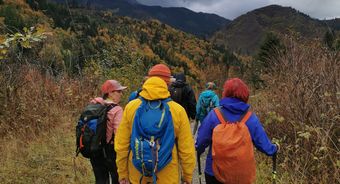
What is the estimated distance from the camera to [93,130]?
4.49 metres

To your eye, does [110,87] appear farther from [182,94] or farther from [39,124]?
[39,124]

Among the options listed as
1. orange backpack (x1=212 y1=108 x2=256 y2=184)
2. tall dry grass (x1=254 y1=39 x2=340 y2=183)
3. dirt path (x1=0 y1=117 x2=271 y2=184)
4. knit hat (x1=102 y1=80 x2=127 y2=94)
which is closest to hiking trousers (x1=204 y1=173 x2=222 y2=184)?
orange backpack (x1=212 y1=108 x2=256 y2=184)

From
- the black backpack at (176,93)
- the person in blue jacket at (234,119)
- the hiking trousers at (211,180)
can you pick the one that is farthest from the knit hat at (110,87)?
the black backpack at (176,93)

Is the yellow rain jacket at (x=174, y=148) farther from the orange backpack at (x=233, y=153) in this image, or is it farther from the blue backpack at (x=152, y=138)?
the orange backpack at (x=233, y=153)

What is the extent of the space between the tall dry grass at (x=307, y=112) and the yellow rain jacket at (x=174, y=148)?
1296mm

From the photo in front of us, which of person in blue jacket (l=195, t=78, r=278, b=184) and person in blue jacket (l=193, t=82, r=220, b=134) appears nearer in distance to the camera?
person in blue jacket (l=195, t=78, r=278, b=184)

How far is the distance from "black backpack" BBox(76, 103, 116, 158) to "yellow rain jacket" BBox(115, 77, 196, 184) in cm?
79

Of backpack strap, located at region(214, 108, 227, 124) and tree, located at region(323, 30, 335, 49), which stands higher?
tree, located at region(323, 30, 335, 49)

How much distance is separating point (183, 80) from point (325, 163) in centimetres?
294

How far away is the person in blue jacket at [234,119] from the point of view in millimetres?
3773

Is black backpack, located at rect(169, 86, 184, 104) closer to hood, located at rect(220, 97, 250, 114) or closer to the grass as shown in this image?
the grass

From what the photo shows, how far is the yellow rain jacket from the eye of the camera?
11.7 feet

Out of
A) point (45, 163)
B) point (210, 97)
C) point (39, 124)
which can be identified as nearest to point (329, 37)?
point (210, 97)

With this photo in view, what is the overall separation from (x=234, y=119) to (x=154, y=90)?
0.79 m
